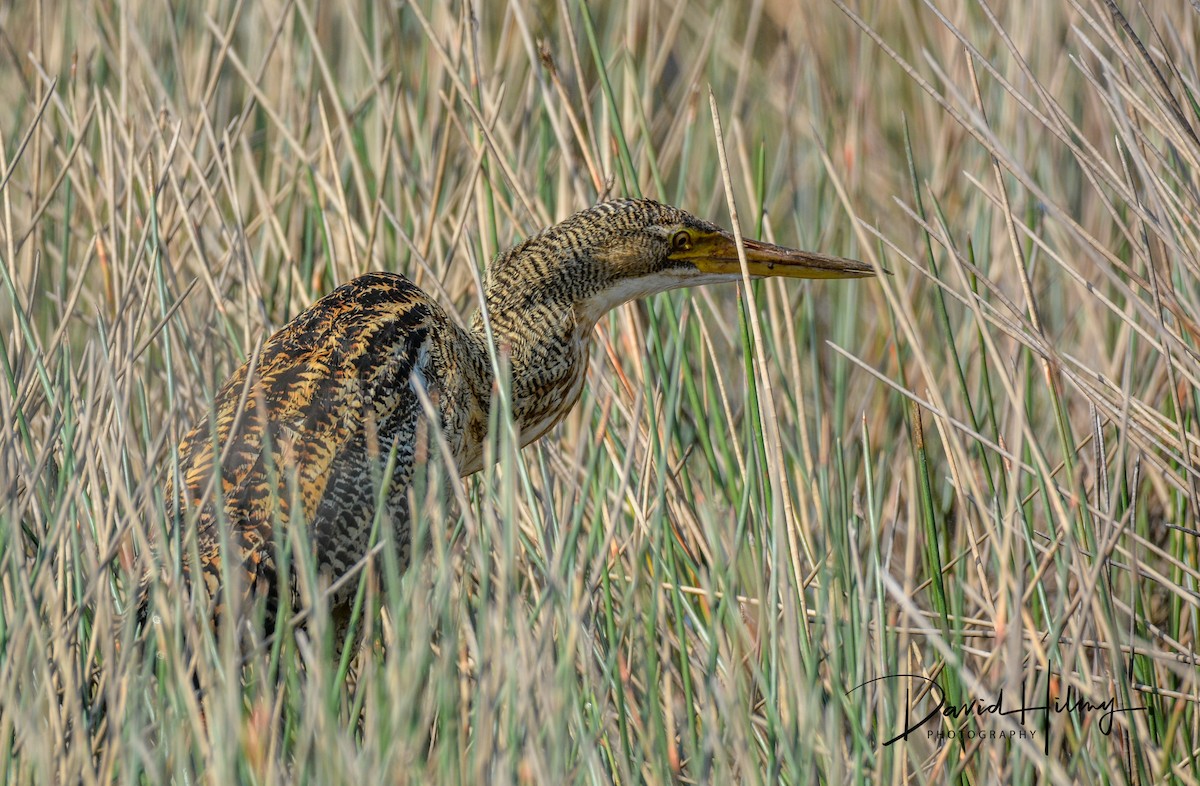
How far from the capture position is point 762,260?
3178 millimetres

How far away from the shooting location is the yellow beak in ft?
10.4

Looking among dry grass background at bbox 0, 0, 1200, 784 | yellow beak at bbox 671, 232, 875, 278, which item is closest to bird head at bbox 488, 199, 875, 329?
yellow beak at bbox 671, 232, 875, 278

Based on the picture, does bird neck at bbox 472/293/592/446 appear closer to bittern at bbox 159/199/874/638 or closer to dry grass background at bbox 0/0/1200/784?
bittern at bbox 159/199/874/638

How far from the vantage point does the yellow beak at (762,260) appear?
3.18m

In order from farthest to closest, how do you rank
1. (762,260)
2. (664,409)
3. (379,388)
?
(664,409) < (762,260) < (379,388)

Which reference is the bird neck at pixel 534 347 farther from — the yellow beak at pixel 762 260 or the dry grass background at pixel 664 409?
the yellow beak at pixel 762 260

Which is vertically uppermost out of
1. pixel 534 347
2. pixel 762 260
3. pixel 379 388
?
pixel 762 260

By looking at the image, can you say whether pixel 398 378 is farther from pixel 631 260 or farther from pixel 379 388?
pixel 631 260

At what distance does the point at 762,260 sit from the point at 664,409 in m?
0.57

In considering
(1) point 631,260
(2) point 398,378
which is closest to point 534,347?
(1) point 631,260

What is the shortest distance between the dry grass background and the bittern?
13 cm

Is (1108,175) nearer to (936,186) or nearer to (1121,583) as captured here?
(1121,583)

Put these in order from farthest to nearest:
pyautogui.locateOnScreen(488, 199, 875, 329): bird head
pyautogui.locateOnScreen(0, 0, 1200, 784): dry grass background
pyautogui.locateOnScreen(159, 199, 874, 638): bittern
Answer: pyautogui.locateOnScreen(488, 199, 875, 329): bird head < pyautogui.locateOnScreen(159, 199, 874, 638): bittern < pyautogui.locateOnScreen(0, 0, 1200, 784): dry grass background

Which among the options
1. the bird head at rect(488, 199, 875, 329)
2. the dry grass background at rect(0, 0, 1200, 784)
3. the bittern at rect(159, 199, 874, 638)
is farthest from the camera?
the bird head at rect(488, 199, 875, 329)
